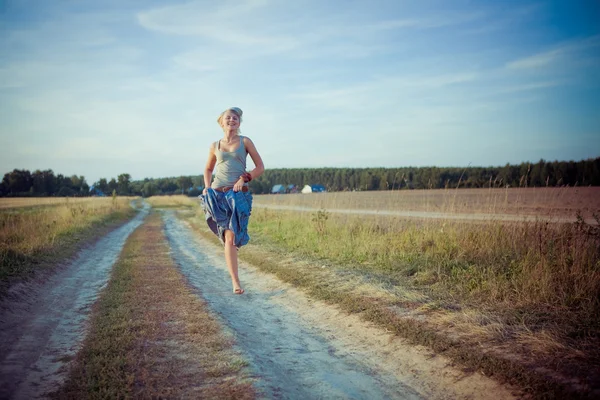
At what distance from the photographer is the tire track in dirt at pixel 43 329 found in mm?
2852

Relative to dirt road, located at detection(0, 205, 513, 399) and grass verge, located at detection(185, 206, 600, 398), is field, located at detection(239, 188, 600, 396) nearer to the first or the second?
grass verge, located at detection(185, 206, 600, 398)

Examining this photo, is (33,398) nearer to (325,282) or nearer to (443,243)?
(325,282)

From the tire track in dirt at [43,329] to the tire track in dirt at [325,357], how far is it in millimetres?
1600

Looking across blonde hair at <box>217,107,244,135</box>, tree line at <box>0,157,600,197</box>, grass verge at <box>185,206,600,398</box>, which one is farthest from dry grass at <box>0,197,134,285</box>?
tree line at <box>0,157,600,197</box>

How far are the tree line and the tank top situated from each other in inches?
245

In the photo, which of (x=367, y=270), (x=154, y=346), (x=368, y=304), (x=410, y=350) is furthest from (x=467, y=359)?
(x=367, y=270)

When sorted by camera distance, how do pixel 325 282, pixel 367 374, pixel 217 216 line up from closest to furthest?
pixel 367 374 < pixel 217 216 < pixel 325 282

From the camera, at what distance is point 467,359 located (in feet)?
10.3

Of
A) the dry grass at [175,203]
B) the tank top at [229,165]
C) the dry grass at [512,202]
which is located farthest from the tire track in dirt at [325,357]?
the dry grass at [175,203]

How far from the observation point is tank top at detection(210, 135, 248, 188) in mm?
4961

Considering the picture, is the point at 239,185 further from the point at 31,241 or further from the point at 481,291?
the point at 31,241

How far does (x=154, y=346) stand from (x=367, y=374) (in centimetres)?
207

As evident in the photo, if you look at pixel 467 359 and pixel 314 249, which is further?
pixel 314 249

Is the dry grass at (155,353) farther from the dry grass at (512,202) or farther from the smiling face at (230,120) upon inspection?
the dry grass at (512,202)
